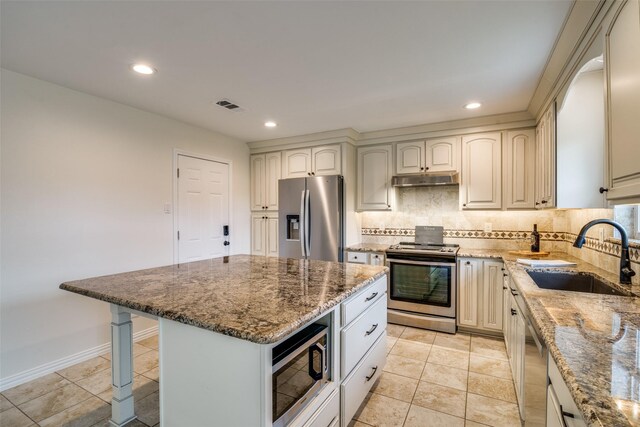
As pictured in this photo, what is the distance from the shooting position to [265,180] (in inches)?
177

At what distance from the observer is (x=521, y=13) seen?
5.43 feet

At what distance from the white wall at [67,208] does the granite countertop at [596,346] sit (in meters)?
3.37

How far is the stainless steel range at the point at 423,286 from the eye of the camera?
3266 millimetres

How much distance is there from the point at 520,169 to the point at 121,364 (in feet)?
12.6

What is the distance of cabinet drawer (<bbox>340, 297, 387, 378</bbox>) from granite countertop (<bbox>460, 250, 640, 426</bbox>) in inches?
34.8

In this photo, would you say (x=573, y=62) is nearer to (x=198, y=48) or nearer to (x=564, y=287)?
(x=564, y=287)

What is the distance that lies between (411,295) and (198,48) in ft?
10.1

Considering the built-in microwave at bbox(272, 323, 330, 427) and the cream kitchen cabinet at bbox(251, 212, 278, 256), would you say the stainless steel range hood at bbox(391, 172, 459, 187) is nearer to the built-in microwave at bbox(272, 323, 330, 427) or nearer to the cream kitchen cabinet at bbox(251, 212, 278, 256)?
the cream kitchen cabinet at bbox(251, 212, 278, 256)

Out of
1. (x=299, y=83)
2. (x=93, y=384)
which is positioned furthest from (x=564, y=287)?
(x=93, y=384)

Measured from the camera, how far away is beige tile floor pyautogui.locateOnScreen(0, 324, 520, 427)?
196 cm

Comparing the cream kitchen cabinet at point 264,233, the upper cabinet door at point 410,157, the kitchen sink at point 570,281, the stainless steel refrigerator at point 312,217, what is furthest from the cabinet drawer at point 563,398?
the cream kitchen cabinet at point 264,233

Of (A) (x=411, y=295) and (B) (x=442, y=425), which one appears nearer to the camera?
(B) (x=442, y=425)

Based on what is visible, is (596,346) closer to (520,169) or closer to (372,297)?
(372,297)

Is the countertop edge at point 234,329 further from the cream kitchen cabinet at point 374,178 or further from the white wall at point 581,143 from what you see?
the cream kitchen cabinet at point 374,178
